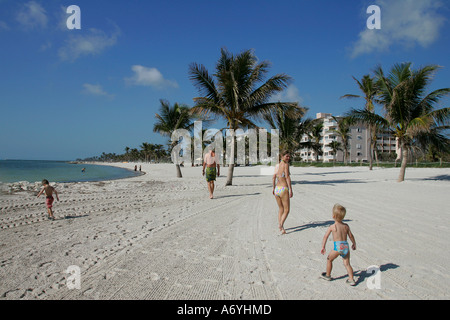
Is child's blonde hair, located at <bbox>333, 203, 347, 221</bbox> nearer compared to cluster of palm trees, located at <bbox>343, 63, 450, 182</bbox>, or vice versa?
child's blonde hair, located at <bbox>333, 203, 347, 221</bbox>

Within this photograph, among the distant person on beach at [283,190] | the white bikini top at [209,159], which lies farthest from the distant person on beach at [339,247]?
the white bikini top at [209,159]

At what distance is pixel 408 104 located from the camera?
15258mm

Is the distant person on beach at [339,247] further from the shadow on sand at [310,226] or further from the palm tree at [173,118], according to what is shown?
the palm tree at [173,118]

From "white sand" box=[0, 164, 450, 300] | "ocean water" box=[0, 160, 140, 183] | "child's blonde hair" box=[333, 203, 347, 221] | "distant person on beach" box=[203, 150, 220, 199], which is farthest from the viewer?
"ocean water" box=[0, 160, 140, 183]

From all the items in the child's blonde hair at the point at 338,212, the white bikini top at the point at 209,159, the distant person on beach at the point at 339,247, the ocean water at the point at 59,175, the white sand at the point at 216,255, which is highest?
the white bikini top at the point at 209,159

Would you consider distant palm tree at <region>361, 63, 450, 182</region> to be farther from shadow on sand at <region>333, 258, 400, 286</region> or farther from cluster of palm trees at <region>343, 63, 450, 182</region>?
shadow on sand at <region>333, 258, 400, 286</region>

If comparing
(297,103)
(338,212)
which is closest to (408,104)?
(297,103)

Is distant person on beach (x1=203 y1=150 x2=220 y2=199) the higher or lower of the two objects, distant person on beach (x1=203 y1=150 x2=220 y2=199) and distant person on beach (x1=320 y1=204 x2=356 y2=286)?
the higher

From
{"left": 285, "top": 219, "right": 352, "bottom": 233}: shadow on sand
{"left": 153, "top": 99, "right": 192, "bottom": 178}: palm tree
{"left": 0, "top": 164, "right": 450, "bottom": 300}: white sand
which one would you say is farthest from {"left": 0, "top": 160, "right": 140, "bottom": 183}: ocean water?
{"left": 285, "top": 219, "right": 352, "bottom": 233}: shadow on sand

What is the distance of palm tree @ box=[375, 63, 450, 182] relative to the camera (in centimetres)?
1438

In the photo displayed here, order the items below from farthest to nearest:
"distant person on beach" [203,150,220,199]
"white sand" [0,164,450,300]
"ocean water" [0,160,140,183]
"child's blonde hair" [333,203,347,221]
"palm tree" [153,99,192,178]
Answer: "ocean water" [0,160,140,183] < "palm tree" [153,99,192,178] < "distant person on beach" [203,150,220,199] < "child's blonde hair" [333,203,347,221] < "white sand" [0,164,450,300]

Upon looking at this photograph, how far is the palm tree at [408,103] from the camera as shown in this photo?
14.4 metres

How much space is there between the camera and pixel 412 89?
49.4 feet

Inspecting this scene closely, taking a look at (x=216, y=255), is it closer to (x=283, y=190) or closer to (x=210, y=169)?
(x=283, y=190)
